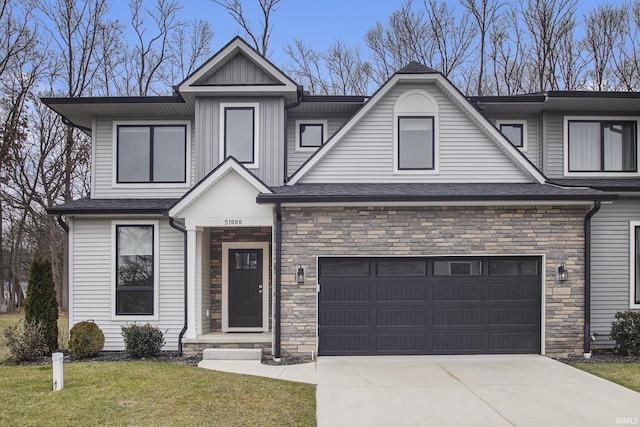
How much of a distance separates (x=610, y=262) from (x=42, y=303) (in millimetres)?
12955

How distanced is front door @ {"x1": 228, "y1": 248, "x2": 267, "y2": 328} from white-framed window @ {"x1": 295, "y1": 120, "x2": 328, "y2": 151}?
3.00 meters

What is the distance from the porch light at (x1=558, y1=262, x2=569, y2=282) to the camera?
1077 centimetres

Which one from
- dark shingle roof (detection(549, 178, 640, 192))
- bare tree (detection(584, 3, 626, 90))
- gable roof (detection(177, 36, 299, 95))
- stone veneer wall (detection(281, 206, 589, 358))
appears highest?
bare tree (detection(584, 3, 626, 90))

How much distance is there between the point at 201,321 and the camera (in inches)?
459

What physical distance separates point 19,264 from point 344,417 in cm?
2886

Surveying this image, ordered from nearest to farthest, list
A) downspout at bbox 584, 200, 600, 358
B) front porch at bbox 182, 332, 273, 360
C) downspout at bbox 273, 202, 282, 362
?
downspout at bbox 273, 202, 282, 362 → downspout at bbox 584, 200, 600, 358 → front porch at bbox 182, 332, 273, 360

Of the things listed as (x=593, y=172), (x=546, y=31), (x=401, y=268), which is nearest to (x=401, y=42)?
(x=546, y=31)

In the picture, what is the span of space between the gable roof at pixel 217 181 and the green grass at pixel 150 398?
11.1 feet

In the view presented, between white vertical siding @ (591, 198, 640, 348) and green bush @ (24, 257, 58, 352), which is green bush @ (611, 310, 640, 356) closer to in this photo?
white vertical siding @ (591, 198, 640, 348)

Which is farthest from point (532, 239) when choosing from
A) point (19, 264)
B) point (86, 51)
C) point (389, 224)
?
point (19, 264)

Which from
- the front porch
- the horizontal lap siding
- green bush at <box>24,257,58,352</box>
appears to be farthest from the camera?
the horizontal lap siding

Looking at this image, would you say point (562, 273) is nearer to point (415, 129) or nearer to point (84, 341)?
point (415, 129)

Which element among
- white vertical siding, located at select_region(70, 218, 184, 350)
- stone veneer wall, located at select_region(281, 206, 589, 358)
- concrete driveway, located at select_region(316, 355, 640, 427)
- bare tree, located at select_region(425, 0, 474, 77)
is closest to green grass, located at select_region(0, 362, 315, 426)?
concrete driveway, located at select_region(316, 355, 640, 427)

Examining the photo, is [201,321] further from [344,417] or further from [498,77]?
[498,77]
